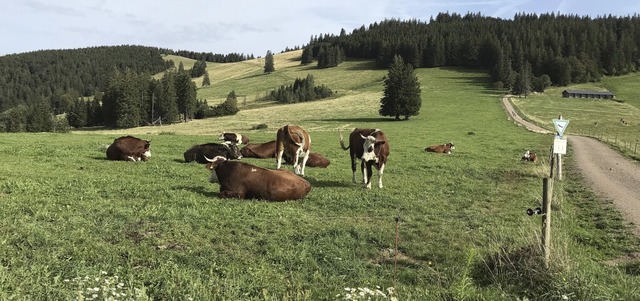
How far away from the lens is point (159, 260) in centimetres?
720

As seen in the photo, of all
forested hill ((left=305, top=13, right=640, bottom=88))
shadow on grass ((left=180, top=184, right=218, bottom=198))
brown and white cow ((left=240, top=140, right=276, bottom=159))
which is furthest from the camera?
forested hill ((left=305, top=13, right=640, bottom=88))

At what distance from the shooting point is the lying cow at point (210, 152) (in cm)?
2064

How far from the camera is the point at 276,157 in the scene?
18.5 m

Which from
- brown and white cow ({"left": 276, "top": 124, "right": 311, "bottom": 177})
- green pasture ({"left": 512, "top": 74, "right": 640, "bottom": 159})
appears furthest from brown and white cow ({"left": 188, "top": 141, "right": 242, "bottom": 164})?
green pasture ({"left": 512, "top": 74, "right": 640, "bottom": 159})

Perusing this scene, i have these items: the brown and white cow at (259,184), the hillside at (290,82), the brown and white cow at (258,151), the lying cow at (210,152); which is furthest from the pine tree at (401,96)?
the brown and white cow at (259,184)

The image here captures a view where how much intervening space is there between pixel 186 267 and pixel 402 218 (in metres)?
5.81

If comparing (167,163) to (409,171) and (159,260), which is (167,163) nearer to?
(409,171)

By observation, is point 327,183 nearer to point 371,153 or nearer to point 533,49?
point 371,153

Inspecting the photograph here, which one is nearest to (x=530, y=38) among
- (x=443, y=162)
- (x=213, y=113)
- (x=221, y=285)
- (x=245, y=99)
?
(x=245, y=99)

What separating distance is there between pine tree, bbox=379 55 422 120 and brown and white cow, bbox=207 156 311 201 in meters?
62.0

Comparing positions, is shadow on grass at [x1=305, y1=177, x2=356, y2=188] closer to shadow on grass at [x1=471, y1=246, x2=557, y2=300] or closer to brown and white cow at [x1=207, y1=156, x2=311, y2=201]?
brown and white cow at [x1=207, y1=156, x2=311, y2=201]

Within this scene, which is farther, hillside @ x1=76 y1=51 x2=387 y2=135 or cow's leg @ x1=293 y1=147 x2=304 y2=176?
hillside @ x1=76 y1=51 x2=387 y2=135

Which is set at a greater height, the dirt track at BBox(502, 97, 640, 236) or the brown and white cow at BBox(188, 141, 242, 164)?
the brown and white cow at BBox(188, 141, 242, 164)

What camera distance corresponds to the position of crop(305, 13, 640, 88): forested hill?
5044 inches
